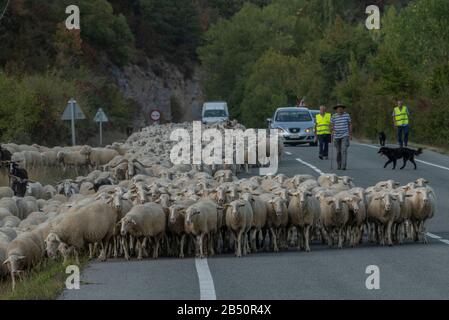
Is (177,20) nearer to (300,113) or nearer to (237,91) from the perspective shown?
(237,91)

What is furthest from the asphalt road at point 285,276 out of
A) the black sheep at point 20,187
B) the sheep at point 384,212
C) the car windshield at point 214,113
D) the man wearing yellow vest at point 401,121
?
the car windshield at point 214,113

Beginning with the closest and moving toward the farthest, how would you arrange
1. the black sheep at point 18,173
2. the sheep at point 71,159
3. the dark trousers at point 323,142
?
the black sheep at point 18,173
the dark trousers at point 323,142
the sheep at point 71,159

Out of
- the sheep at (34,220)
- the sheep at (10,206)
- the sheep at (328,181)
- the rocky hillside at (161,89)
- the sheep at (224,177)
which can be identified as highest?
the sheep at (328,181)

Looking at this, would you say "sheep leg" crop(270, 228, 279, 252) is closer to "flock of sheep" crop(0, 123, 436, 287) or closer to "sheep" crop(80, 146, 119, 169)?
"flock of sheep" crop(0, 123, 436, 287)

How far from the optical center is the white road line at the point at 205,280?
13.1 metres

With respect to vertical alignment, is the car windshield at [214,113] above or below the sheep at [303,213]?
below

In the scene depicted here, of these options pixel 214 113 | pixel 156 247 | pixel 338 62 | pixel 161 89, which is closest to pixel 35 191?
pixel 156 247

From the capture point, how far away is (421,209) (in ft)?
63.7

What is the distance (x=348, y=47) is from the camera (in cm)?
8212

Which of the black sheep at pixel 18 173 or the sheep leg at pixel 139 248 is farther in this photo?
the black sheep at pixel 18 173

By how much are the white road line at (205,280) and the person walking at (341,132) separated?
1724 centimetres

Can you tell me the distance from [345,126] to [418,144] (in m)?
17.5

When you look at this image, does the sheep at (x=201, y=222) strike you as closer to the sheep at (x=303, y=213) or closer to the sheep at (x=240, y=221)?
the sheep at (x=240, y=221)

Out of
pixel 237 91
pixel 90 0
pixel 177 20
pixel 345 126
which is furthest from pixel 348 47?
pixel 345 126
